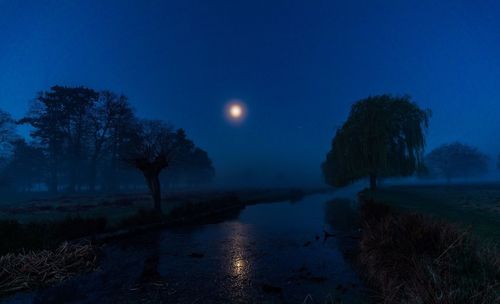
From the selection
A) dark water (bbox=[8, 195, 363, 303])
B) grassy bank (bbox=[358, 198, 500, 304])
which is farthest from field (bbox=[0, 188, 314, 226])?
grassy bank (bbox=[358, 198, 500, 304])

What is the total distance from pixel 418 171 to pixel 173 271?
32.0 metres

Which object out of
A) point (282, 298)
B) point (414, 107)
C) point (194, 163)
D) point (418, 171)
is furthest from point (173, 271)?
point (194, 163)

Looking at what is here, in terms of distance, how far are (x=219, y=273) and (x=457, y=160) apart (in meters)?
119

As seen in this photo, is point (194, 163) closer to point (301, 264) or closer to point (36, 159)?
point (36, 159)

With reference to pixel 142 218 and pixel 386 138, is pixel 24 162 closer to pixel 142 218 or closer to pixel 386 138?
pixel 142 218

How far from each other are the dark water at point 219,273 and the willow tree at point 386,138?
56.8 ft

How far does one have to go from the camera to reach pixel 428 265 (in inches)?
217

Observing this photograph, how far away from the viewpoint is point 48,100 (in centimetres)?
4891

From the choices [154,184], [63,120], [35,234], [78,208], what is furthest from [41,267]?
[63,120]

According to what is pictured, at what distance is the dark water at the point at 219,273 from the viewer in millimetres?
7695

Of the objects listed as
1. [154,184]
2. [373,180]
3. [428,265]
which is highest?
[154,184]

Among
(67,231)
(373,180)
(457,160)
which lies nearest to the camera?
(67,231)

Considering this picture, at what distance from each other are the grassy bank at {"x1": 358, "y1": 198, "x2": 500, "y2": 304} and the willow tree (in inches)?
910

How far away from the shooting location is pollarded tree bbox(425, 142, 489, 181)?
94.4 m
